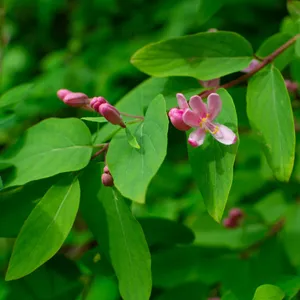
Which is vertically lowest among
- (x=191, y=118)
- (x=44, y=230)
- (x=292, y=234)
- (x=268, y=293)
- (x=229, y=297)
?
(x=292, y=234)

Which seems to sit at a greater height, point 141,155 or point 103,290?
point 141,155

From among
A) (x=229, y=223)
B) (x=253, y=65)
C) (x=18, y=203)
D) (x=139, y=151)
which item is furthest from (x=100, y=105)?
(x=229, y=223)

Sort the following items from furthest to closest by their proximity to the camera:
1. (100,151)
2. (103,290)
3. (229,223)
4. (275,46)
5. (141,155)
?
(103,290)
(229,223)
(275,46)
(100,151)
(141,155)

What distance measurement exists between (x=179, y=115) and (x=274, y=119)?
16cm

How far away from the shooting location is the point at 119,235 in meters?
0.83

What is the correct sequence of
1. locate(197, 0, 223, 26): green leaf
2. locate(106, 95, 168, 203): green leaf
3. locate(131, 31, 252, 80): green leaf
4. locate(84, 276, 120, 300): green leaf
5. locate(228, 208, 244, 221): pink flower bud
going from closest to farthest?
locate(106, 95, 168, 203): green leaf < locate(131, 31, 252, 80): green leaf < locate(197, 0, 223, 26): green leaf < locate(228, 208, 244, 221): pink flower bud < locate(84, 276, 120, 300): green leaf

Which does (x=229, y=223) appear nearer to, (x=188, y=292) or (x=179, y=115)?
(x=188, y=292)

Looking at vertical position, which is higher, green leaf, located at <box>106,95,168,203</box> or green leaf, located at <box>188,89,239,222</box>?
green leaf, located at <box>106,95,168,203</box>

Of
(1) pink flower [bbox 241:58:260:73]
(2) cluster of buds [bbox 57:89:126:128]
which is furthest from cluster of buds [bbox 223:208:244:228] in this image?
(2) cluster of buds [bbox 57:89:126:128]

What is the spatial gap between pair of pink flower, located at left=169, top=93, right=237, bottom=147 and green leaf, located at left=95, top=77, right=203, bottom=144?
0.09 m

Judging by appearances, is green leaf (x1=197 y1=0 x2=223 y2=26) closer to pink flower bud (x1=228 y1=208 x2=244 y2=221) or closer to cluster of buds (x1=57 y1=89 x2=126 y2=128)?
cluster of buds (x1=57 y1=89 x2=126 y2=128)

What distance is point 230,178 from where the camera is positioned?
774 mm

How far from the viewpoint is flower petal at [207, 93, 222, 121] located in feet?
2.69

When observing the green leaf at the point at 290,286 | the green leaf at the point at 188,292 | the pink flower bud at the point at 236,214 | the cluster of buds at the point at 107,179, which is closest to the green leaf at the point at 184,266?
the green leaf at the point at 188,292
